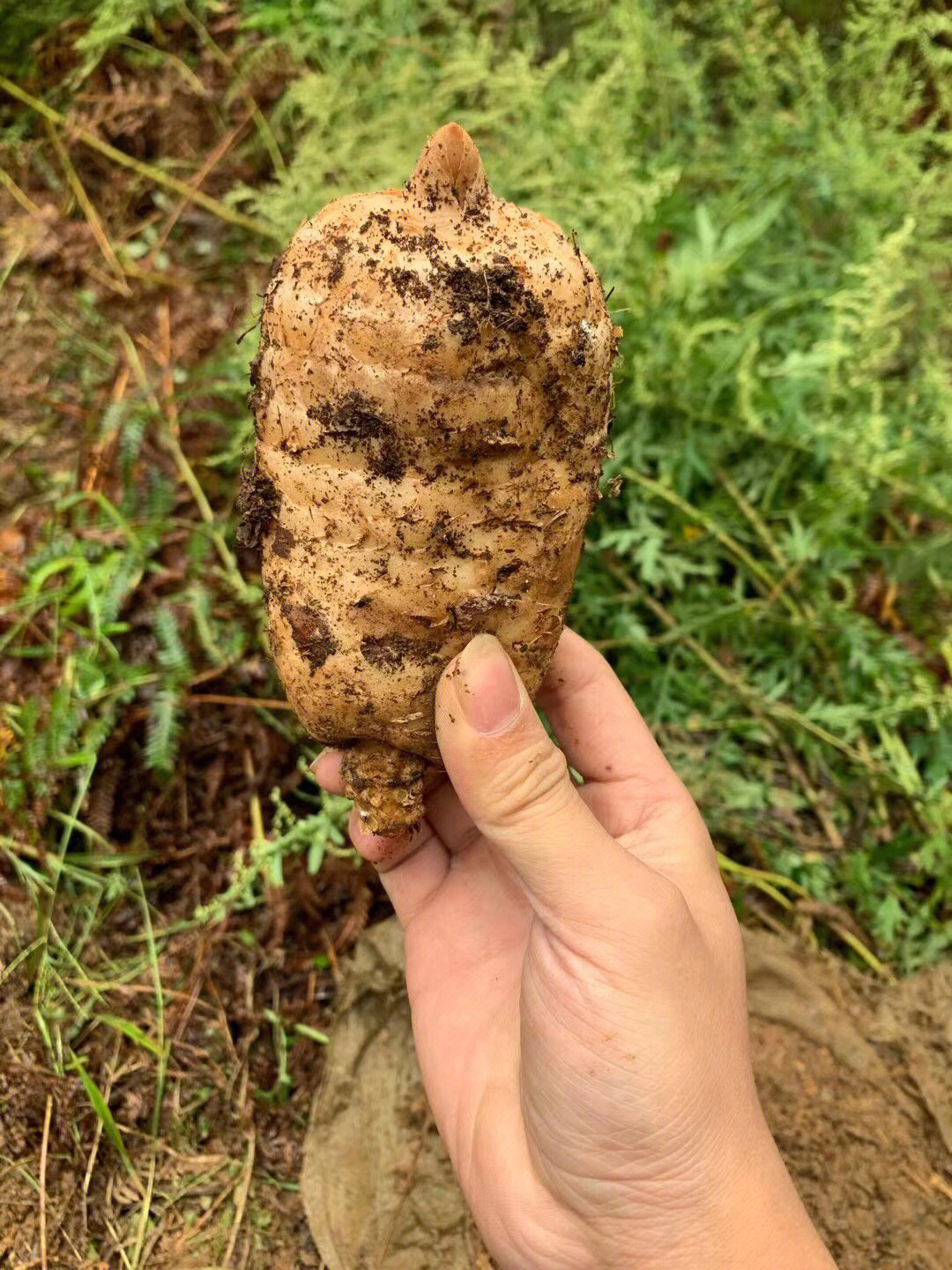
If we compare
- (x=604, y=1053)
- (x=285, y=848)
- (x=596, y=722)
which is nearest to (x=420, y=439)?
(x=596, y=722)

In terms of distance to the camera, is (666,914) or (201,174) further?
(201,174)

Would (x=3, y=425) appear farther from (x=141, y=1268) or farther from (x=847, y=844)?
(x=847, y=844)

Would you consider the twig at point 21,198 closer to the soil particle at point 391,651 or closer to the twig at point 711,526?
the twig at point 711,526

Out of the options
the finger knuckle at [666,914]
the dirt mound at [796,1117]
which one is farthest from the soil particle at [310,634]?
the dirt mound at [796,1117]

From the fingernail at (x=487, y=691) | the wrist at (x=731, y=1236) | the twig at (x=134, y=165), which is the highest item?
the twig at (x=134, y=165)

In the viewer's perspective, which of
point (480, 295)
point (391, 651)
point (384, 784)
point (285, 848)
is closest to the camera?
point (480, 295)

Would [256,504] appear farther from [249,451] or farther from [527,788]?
[249,451]

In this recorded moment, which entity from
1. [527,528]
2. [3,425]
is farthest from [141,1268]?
[3,425]
